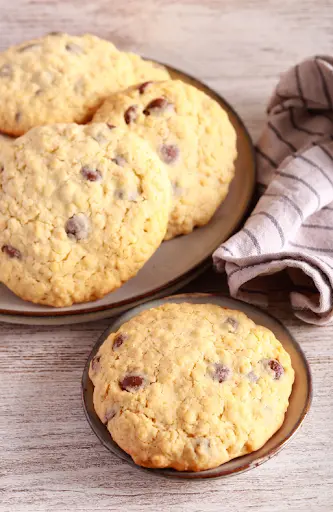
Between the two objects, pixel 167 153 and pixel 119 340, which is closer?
pixel 119 340

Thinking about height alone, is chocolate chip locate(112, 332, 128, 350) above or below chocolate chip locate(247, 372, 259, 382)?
above

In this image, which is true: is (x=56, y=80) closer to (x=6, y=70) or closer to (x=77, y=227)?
(x=6, y=70)

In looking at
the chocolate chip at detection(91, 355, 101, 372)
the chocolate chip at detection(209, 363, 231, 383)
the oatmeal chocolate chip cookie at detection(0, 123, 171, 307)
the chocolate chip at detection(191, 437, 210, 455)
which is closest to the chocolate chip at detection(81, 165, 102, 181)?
the oatmeal chocolate chip cookie at detection(0, 123, 171, 307)

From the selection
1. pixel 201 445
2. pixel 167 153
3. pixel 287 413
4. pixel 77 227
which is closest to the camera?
pixel 201 445

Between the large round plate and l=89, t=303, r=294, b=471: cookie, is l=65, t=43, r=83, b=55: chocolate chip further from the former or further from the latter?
l=89, t=303, r=294, b=471: cookie

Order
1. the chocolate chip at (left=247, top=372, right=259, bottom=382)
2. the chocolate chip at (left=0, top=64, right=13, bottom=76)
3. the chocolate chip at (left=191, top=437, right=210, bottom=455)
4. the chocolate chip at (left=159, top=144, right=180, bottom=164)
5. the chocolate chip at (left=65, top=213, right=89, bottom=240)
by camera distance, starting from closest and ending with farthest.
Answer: the chocolate chip at (left=191, top=437, right=210, bottom=455) → the chocolate chip at (left=247, top=372, right=259, bottom=382) → the chocolate chip at (left=65, top=213, right=89, bottom=240) → the chocolate chip at (left=159, top=144, right=180, bottom=164) → the chocolate chip at (left=0, top=64, right=13, bottom=76)

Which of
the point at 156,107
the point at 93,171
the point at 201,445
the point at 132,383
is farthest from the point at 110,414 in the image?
the point at 156,107

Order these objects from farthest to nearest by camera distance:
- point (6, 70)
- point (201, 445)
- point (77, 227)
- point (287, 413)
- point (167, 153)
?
point (6, 70) → point (167, 153) → point (77, 227) → point (287, 413) → point (201, 445)

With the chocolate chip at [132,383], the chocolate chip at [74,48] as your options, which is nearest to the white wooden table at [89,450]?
the chocolate chip at [132,383]
